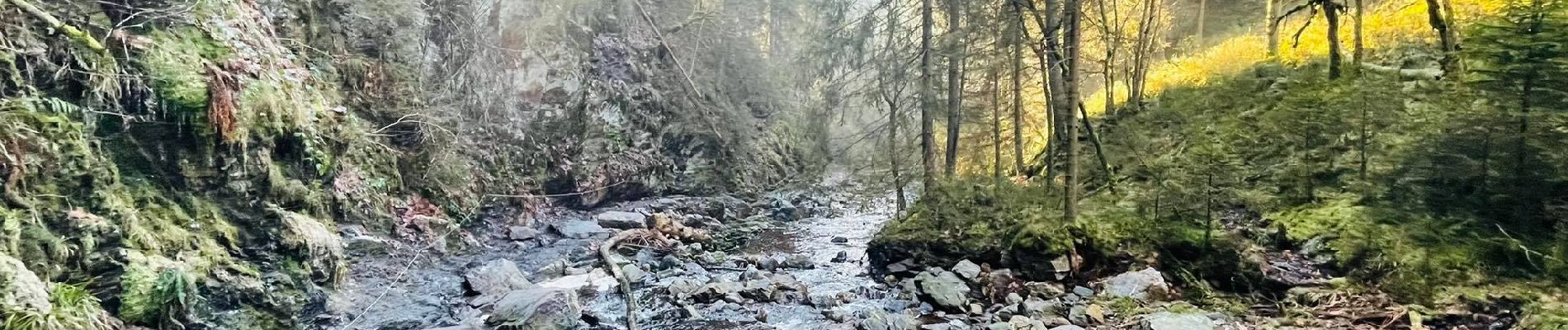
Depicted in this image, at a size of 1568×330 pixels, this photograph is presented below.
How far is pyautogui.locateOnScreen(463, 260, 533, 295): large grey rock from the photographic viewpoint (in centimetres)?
842

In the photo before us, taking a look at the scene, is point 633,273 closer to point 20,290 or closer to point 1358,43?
point 20,290

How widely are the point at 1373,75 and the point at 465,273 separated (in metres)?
11.7

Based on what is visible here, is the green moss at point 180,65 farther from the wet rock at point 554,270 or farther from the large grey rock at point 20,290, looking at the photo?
the wet rock at point 554,270

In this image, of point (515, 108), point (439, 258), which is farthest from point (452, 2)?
point (439, 258)

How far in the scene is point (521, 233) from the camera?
1215 cm

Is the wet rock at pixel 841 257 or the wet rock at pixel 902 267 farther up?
the wet rock at pixel 902 267

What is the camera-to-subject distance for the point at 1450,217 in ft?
18.3

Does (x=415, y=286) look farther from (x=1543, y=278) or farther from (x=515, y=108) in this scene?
(x=1543, y=278)

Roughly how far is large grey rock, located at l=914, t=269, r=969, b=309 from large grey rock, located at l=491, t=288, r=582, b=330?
3.90 m

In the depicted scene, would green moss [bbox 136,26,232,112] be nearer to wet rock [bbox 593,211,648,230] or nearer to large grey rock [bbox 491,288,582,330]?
large grey rock [bbox 491,288,582,330]

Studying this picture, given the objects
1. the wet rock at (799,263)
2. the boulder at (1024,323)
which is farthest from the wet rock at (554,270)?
the boulder at (1024,323)

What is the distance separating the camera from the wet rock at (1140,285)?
6766mm

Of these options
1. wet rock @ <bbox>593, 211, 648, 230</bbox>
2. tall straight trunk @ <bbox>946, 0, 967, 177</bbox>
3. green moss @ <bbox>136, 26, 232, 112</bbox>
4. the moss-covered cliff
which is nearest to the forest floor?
the moss-covered cliff

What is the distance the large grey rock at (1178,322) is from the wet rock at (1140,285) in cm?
73
